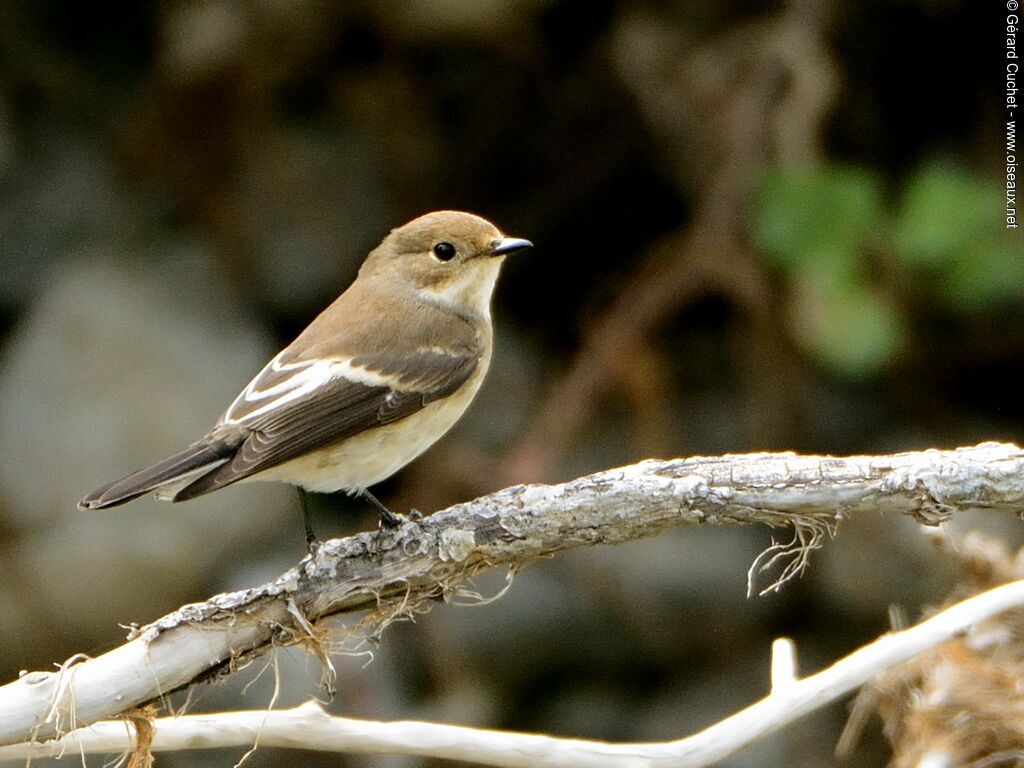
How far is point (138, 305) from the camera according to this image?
5.44 m

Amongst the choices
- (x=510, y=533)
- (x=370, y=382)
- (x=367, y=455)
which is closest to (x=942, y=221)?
(x=370, y=382)

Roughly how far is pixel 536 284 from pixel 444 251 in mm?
1903

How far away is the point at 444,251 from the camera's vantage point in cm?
383

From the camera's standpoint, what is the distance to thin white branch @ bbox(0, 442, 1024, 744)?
2.29 m

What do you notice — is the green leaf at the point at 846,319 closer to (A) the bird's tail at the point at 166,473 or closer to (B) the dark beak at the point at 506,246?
(B) the dark beak at the point at 506,246

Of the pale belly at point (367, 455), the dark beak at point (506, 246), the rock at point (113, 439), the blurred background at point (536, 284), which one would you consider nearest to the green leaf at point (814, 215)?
the blurred background at point (536, 284)

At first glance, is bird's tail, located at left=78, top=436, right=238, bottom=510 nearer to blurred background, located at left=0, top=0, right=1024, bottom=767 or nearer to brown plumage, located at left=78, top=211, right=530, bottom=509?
brown plumage, located at left=78, top=211, right=530, bottom=509

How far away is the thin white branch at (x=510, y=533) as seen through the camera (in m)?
2.29

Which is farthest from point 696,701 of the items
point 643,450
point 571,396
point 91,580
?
point 91,580

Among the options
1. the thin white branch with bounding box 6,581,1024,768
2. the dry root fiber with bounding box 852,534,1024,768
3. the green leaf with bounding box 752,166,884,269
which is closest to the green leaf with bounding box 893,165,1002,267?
the green leaf with bounding box 752,166,884,269

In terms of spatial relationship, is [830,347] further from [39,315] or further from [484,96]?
[39,315]

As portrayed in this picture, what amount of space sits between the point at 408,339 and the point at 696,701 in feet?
8.16

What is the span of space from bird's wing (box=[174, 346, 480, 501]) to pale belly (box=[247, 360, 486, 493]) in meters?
0.03

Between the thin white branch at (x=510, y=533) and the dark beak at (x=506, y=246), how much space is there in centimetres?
121
